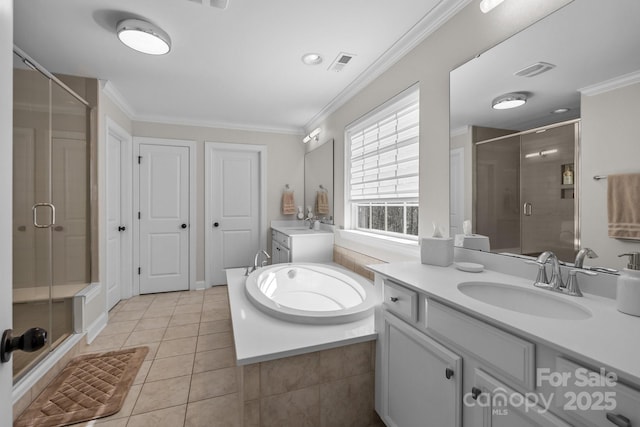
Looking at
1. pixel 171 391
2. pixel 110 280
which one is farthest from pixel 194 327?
pixel 110 280

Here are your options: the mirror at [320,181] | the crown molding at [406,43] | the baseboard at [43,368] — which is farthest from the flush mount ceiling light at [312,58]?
the baseboard at [43,368]

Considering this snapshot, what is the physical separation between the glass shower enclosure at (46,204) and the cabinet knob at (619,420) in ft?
Answer: 8.82

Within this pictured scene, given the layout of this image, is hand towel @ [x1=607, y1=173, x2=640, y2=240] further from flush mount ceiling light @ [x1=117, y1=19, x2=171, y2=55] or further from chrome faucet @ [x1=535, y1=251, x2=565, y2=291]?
flush mount ceiling light @ [x1=117, y1=19, x2=171, y2=55]

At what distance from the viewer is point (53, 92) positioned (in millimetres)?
2143

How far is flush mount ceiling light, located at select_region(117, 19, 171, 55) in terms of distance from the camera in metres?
1.88

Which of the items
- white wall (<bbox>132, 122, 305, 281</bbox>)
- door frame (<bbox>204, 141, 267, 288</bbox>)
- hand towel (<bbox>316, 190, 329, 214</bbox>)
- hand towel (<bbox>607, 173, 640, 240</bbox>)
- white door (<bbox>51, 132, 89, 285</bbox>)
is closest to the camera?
hand towel (<bbox>607, 173, 640, 240</bbox>)

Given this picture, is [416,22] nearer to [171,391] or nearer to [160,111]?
[171,391]

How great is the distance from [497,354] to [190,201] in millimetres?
3957

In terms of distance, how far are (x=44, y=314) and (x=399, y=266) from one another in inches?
96.2

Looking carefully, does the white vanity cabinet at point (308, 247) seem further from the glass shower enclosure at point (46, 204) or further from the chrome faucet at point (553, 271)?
the chrome faucet at point (553, 271)

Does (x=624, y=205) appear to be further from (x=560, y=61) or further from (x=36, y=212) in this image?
(x=36, y=212)

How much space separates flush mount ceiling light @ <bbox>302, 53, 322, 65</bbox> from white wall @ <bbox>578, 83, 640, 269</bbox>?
Answer: 181cm

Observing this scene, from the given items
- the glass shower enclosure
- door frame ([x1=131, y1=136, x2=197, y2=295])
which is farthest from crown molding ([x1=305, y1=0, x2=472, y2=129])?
the glass shower enclosure

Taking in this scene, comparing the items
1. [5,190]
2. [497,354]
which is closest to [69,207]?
[5,190]
